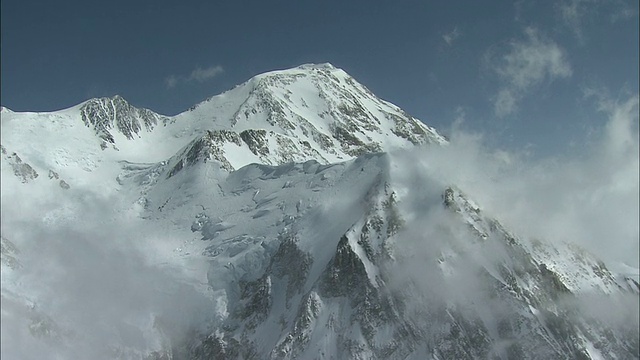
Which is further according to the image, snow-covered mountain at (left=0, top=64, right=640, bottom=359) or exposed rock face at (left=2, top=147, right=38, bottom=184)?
exposed rock face at (left=2, top=147, right=38, bottom=184)

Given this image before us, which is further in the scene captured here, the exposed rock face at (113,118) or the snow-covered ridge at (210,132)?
the exposed rock face at (113,118)

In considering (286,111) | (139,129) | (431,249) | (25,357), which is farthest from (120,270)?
(286,111)

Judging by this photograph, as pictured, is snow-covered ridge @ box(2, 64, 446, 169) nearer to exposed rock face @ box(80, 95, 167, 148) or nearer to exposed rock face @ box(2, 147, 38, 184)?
exposed rock face @ box(80, 95, 167, 148)

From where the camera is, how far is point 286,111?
196 meters

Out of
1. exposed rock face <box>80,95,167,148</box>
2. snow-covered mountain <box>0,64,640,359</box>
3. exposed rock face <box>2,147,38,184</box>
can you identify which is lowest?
snow-covered mountain <box>0,64,640,359</box>

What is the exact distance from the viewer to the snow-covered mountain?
102 m

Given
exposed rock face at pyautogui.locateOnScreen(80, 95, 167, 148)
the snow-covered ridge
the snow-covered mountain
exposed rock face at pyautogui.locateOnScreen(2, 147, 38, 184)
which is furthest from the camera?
exposed rock face at pyautogui.locateOnScreen(80, 95, 167, 148)

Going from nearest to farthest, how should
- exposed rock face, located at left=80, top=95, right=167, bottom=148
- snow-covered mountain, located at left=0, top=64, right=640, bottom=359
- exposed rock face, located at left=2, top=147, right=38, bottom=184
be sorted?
snow-covered mountain, located at left=0, top=64, right=640, bottom=359
exposed rock face, located at left=2, top=147, right=38, bottom=184
exposed rock face, located at left=80, top=95, right=167, bottom=148

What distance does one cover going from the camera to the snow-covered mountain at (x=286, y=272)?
335ft

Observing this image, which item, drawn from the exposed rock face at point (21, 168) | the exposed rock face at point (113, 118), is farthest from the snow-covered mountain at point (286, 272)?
the exposed rock face at point (113, 118)

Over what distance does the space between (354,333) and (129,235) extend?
5000 cm

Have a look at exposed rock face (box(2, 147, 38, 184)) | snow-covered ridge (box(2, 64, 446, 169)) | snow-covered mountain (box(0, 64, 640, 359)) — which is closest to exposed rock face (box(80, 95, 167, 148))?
snow-covered ridge (box(2, 64, 446, 169))

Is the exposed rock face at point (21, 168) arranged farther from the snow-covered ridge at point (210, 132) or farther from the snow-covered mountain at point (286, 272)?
the snow-covered ridge at point (210, 132)

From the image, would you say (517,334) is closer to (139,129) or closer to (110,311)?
(110,311)
